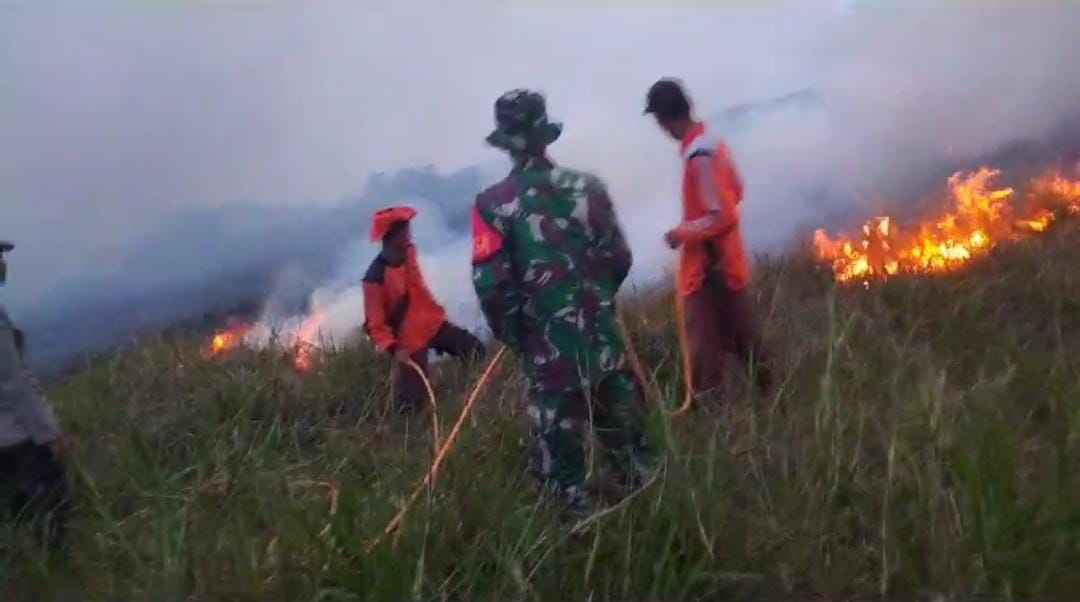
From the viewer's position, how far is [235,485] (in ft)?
13.4

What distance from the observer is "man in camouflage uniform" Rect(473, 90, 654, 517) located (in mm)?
4246

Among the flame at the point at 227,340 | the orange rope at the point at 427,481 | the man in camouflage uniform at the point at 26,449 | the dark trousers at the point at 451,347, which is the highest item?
the man in camouflage uniform at the point at 26,449

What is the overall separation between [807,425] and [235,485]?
188cm

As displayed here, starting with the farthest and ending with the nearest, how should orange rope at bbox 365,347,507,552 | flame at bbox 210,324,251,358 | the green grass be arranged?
1. flame at bbox 210,324,251,358
2. orange rope at bbox 365,347,507,552
3. the green grass

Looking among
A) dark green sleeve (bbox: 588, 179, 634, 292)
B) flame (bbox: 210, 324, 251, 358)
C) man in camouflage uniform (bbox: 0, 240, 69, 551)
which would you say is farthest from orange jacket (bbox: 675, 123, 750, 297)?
flame (bbox: 210, 324, 251, 358)

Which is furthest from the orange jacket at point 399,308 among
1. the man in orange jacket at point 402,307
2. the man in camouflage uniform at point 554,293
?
the man in camouflage uniform at point 554,293

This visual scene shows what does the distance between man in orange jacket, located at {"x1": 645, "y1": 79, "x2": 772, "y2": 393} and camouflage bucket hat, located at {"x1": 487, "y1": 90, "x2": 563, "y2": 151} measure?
3.54ft

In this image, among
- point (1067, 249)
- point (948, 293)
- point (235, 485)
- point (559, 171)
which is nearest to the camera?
point (235, 485)

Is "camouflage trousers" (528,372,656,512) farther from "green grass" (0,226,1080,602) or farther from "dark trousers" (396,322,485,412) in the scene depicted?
"dark trousers" (396,322,485,412)

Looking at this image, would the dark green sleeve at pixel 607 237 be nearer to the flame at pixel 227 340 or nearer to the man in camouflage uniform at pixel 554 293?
the man in camouflage uniform at pixel 554 293

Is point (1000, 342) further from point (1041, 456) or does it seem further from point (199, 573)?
point (199, 573)

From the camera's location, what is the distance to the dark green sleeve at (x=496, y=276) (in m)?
4.23

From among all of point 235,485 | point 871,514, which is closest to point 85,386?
point 235,485

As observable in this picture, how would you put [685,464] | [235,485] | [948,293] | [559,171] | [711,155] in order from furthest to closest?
[948,293] < [711,155] < [559,171] < [235,485] < [685,464]
